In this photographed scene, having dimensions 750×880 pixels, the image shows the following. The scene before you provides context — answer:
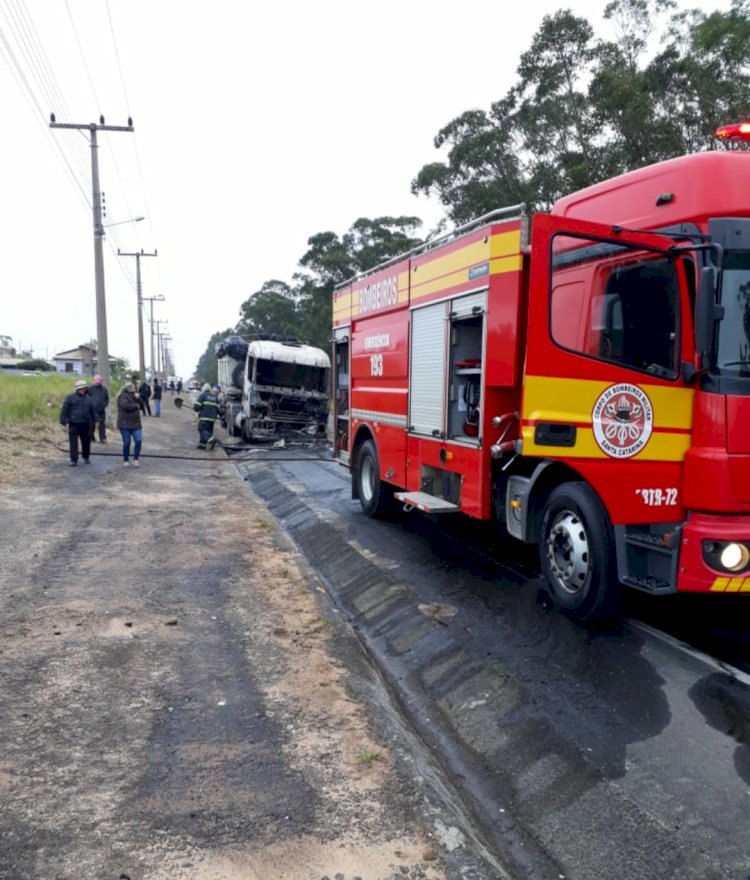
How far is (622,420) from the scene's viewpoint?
480 centimetres

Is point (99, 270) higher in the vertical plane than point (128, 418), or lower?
higher

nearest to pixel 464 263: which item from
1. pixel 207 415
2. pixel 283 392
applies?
pixel 207 415

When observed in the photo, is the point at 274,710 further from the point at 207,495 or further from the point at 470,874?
the point at 207,495

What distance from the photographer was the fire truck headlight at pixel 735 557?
4.34m

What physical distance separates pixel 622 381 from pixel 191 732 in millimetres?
3399

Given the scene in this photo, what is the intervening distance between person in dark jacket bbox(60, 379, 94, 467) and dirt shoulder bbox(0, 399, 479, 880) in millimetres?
6415

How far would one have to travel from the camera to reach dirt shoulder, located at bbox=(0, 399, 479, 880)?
10.0 feet

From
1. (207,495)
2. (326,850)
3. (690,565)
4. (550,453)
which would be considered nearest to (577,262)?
(550,453)

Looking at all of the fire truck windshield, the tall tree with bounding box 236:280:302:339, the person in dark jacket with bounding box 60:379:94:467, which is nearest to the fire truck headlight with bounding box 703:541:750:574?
the fire truck windshield

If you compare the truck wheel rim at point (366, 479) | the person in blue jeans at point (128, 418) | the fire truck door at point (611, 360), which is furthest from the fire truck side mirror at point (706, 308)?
the person in blue jeans at point (128, 418)

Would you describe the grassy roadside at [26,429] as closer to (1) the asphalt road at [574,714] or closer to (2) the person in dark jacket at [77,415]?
(2) the person in dark jacket at [77,415]

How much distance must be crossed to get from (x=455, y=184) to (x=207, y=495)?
2098 cm

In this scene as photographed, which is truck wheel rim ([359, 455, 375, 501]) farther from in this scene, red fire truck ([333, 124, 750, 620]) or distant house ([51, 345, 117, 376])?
distant house ([51, 345, 117, 376])

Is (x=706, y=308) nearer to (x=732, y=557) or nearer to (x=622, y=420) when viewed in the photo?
(x=622, y=420)
